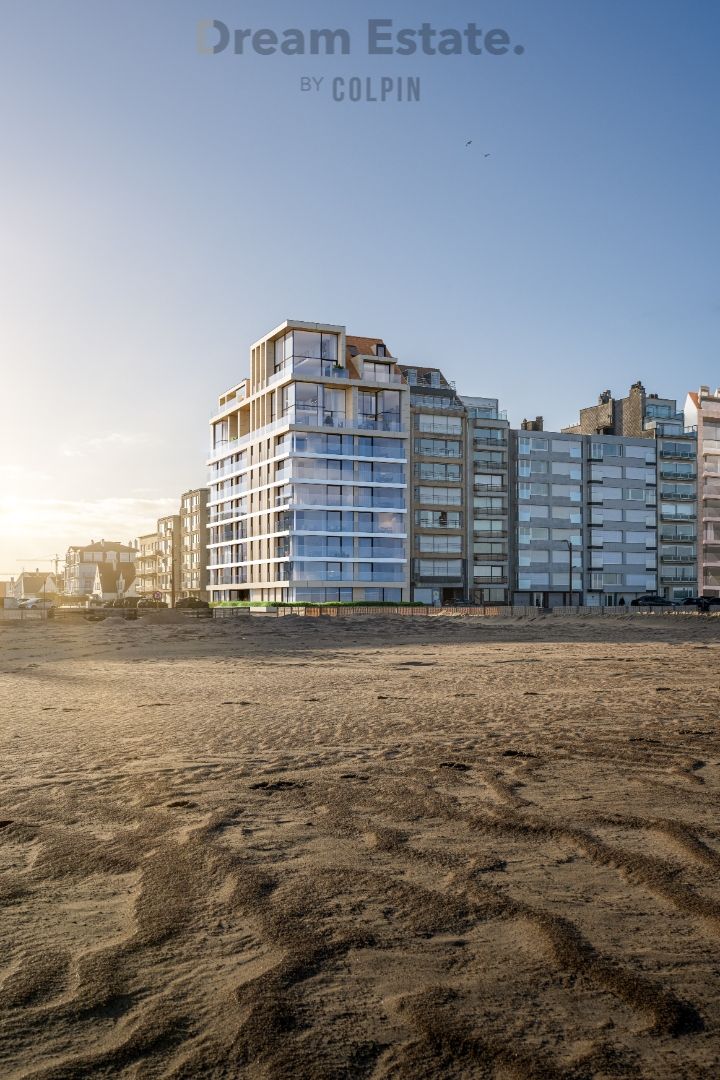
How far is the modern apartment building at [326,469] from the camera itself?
254 ft

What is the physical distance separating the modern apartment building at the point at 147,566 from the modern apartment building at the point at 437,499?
70119 mm

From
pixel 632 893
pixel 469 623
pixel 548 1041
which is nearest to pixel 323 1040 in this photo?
pixel 548 1041

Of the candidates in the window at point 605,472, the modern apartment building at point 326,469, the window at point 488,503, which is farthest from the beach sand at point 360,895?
the window at point 605,472

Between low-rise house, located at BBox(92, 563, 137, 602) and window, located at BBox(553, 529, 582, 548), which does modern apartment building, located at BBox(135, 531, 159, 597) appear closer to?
low-rise house, located at BBox(92, 563, 137, 602)

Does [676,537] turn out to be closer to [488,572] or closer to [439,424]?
[488,572]

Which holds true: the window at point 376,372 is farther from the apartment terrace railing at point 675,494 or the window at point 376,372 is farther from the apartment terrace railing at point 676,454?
the apartment terrace railing at point 675,494

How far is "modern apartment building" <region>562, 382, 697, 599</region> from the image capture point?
337 ft

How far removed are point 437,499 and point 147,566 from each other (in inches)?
3067

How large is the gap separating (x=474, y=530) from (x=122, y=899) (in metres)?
89.2

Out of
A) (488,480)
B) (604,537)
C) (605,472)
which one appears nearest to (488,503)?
(488,480)

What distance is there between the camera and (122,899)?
17.3ft

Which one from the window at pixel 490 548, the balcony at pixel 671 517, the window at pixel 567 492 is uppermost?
the window at pixel 567 492

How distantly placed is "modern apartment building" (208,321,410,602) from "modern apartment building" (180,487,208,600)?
43.0 meters

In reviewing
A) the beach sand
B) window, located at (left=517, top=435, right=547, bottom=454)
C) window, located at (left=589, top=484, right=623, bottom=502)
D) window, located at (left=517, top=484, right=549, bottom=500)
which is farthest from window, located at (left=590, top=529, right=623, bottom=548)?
the beach sand
